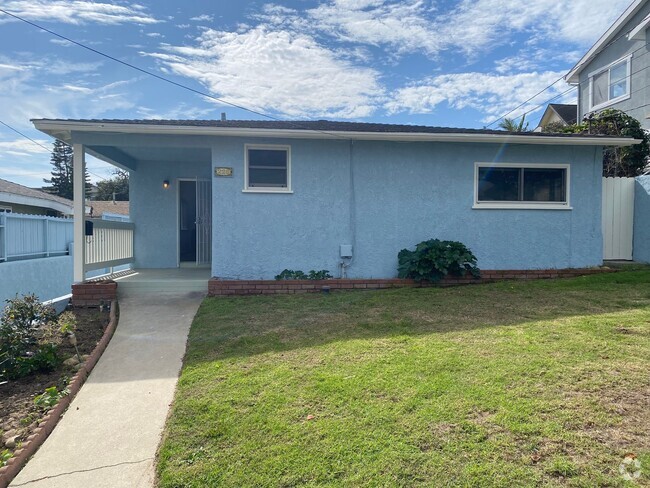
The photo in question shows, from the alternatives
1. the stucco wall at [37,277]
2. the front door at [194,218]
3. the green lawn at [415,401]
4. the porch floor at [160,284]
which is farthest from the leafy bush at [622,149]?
the stucco wall at [37,277]

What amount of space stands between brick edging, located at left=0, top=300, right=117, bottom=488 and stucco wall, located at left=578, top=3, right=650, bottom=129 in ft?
56.8

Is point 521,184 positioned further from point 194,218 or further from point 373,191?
point 194,218

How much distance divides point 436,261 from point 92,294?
6.46 m

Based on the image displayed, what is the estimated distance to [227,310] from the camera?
257 inches

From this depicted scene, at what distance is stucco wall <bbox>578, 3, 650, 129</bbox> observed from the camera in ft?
48.4

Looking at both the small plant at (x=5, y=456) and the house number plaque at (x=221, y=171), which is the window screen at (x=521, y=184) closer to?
the house number plaque at (x=221, y=171)

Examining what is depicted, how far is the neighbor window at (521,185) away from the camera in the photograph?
8617 millimetres

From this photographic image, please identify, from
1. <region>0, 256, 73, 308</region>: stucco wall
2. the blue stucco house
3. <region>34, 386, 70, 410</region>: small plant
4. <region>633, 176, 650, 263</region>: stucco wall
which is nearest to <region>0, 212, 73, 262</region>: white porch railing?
<region>0, 256, 73, 308</region>: stucco wall

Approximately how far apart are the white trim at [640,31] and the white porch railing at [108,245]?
18.7 metres

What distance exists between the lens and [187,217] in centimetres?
1041

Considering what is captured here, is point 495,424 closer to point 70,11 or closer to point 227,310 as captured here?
point 227,310

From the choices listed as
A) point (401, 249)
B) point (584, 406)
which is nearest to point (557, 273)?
point (401, 249)

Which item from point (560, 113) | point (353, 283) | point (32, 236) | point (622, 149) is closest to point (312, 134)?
point (353, 283)

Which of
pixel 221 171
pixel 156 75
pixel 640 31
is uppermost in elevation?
pixel 640 31
